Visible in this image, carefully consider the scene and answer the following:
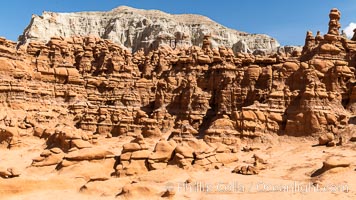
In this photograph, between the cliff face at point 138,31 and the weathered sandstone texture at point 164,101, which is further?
the cliff face at point 138,31

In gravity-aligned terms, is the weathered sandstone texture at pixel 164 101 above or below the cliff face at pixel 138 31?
below

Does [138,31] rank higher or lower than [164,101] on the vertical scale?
higher

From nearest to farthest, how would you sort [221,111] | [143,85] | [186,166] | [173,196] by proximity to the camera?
[173,196]
[186,166]
[221,111]
[143,85]

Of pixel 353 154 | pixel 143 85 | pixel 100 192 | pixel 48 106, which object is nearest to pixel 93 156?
pixel 100 192

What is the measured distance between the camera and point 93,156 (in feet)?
80.5

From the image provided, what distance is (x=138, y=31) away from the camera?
3812 inches

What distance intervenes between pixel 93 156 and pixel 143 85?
939 inches

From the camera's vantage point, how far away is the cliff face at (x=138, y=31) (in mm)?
85188

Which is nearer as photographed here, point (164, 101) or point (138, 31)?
point (164, 101)

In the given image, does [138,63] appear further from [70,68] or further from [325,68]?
[325,68]

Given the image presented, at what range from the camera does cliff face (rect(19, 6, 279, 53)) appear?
8519cm

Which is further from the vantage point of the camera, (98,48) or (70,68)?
(98,48)

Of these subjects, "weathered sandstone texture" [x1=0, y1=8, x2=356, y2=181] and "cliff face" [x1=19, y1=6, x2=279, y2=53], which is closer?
"weathered sandstone texture" [x1=0, y1=8, x2=356, y2=181]

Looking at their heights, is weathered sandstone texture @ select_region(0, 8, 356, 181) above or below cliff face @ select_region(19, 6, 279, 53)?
below
